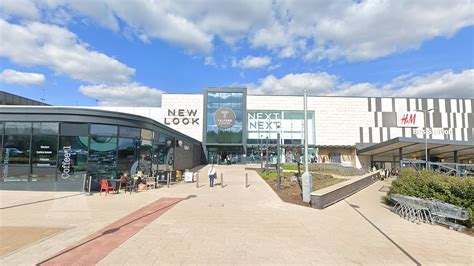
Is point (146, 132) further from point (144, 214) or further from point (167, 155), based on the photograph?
point (144, 214)

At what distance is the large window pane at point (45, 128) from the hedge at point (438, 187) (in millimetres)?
17244

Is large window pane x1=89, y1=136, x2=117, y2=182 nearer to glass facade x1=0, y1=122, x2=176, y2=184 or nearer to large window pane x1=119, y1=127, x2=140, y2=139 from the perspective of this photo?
glass facade x1=0, y1=122, x2=176, y2=184

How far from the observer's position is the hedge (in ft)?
28.2

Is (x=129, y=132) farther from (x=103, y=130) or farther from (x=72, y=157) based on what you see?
(x=72, y=157)

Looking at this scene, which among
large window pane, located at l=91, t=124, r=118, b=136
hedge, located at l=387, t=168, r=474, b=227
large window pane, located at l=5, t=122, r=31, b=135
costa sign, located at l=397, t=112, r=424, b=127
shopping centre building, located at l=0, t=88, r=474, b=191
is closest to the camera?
hedge, located at l=387, t=168, r=474, b=227

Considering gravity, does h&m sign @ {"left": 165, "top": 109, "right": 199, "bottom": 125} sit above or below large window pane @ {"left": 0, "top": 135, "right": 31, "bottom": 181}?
above

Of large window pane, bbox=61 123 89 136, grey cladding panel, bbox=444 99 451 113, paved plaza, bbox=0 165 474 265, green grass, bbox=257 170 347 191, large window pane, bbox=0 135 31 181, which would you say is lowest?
paved plaza, bbox=0 165 474 265

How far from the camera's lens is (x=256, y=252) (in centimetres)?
607

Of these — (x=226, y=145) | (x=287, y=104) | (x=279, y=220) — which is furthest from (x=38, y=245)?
(x=287, y=104)

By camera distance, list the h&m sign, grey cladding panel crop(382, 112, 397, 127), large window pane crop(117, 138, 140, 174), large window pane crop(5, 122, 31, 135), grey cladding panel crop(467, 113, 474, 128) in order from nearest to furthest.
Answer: large window pane crop(5, 122, 31, 135) → large window pane crop(117, 138, 140, 174) → the h&m sign → grey cladding panel crop(382, 112, 397, 127) → grey cladding panel crop(467, 113, 474, 128)

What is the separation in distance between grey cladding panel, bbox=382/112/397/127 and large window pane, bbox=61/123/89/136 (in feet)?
154

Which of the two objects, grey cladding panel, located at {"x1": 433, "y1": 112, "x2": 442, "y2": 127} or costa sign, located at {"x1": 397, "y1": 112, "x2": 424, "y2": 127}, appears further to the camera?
grey cladding panel, located at {"x1": 433, "y1": 112, "x2": 442, "y2": 127}

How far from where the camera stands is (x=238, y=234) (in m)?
7.42

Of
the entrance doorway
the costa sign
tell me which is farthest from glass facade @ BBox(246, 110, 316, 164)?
the costa sign
